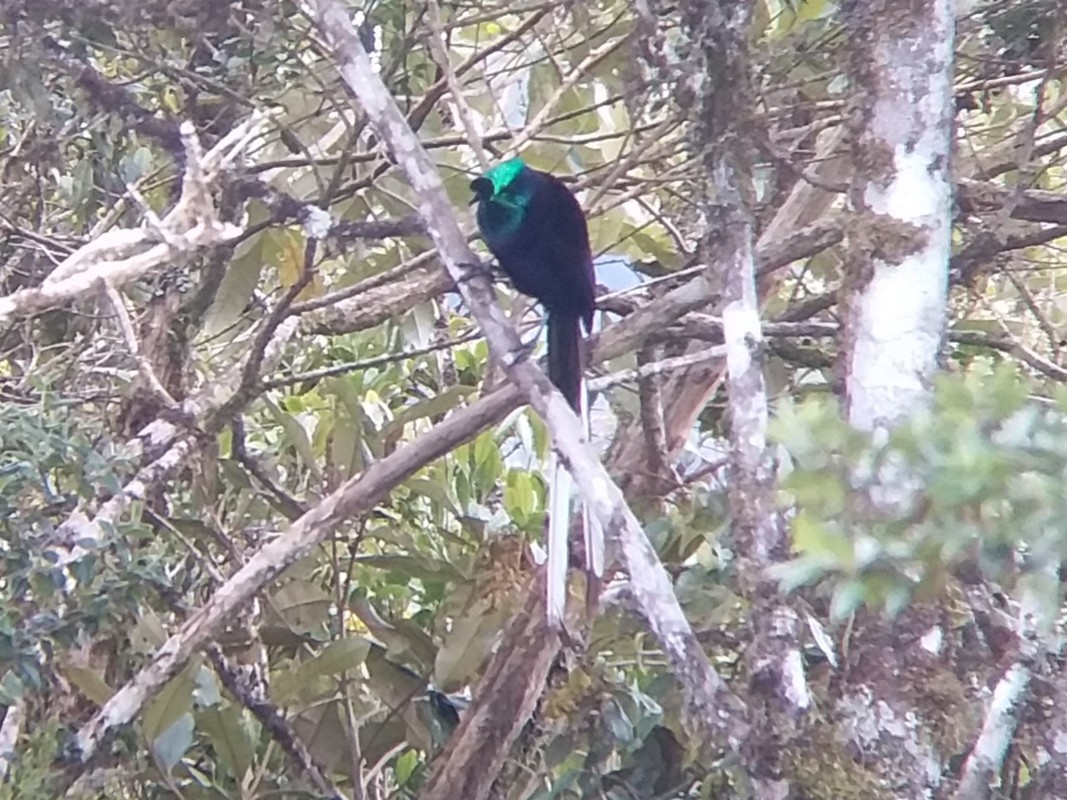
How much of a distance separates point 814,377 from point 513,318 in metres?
0.65

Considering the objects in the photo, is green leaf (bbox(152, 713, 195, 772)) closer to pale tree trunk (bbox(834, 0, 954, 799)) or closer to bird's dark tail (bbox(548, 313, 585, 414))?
bird's dark tail (bbox(548, 313, 585, 414))

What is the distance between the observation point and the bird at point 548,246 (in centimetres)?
234

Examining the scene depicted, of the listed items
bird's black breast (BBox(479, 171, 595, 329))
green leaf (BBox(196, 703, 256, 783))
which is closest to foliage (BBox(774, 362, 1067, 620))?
green leaf (BBox(196, 703, 256, 783))

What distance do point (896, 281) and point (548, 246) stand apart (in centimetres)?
126

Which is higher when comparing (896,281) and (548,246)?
(896,281)

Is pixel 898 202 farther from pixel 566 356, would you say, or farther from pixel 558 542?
pixel 566 356

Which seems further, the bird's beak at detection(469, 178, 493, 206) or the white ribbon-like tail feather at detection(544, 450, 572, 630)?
the bird's beak at detection(469, 178, 493, 206)

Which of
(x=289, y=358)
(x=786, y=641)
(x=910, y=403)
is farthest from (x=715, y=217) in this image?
(x=289, y=358)

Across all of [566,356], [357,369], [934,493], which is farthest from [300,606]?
[934,493]

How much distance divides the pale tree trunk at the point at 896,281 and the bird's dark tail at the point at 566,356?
0.89 m

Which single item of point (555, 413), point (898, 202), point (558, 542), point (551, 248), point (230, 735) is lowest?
point (230, 735)

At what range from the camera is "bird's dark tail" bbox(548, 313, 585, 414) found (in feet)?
7.32

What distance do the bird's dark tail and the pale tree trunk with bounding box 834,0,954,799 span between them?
0.89 meters

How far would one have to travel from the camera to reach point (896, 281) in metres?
1.31
